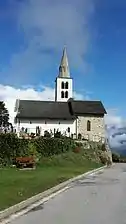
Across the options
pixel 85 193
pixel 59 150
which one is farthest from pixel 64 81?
pixel 85 193

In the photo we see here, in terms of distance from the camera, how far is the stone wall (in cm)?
8469

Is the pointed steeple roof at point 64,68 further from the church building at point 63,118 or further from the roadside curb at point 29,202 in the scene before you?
the roadside curb at point 29,202

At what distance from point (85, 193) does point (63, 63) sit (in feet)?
318

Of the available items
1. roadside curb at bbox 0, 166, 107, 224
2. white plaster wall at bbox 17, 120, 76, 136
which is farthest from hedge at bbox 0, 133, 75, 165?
white plaster wall at bbox 17, 120, 76, 136

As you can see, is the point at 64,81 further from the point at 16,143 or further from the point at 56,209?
the point at 56,209

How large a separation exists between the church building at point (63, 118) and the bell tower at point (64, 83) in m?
22.5

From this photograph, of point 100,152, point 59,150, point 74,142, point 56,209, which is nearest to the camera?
point 56,209

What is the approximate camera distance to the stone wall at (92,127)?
278ft

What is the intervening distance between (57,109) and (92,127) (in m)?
8.25

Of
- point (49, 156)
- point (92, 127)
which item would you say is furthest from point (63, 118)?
point (49, 156)

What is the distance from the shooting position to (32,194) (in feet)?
57.5

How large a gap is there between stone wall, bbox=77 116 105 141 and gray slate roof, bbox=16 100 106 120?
1220mm

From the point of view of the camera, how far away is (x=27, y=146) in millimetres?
44500

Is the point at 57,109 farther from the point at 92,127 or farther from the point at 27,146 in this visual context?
the point at 27,146
